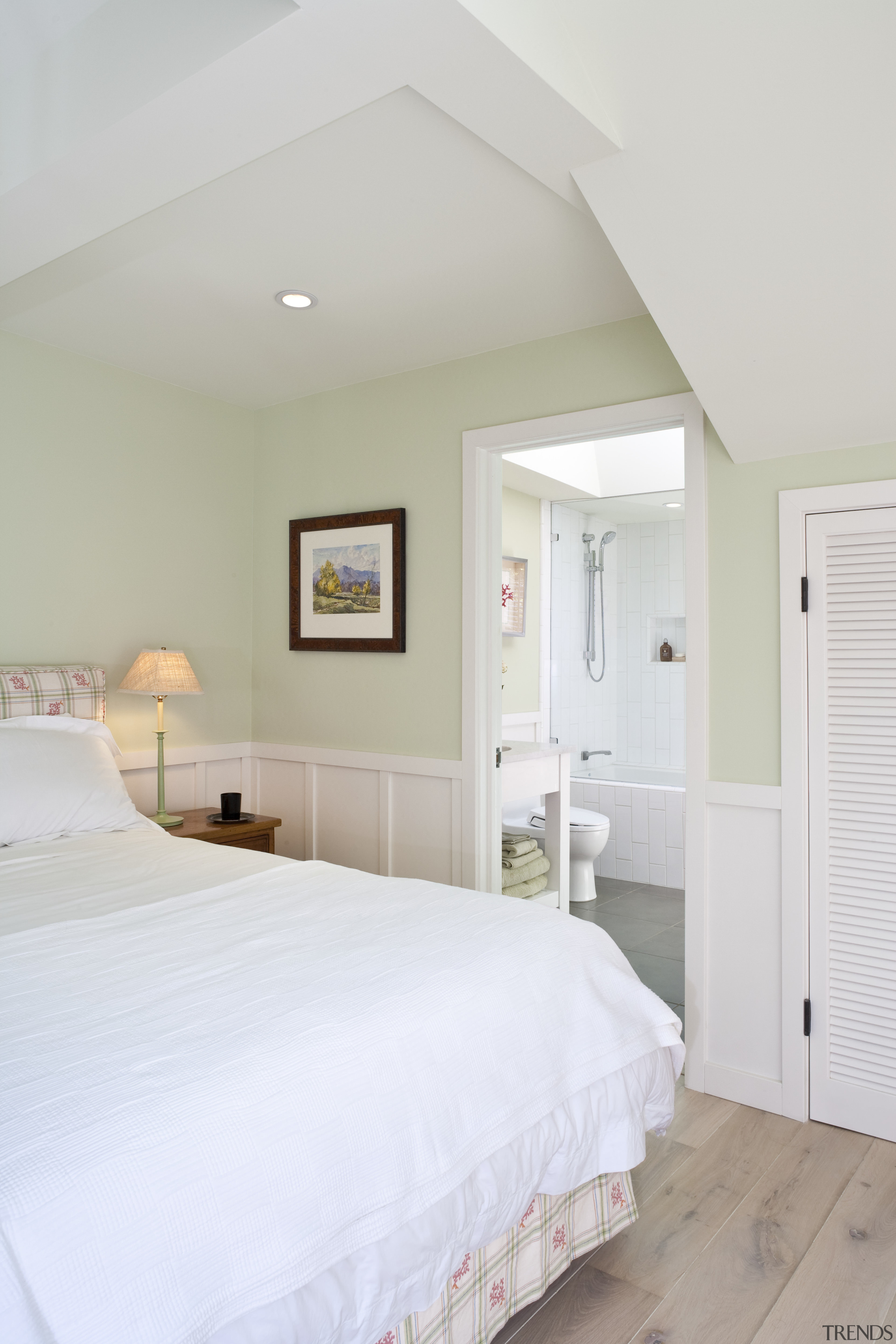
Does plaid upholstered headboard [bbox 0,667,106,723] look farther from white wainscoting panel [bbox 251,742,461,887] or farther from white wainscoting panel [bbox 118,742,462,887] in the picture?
white wainscoting panel [bbox 251,742,461,887]

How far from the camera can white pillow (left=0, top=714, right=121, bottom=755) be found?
2.97 metres

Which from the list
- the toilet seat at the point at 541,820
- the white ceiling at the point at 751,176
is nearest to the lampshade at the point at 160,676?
the toilet seat at the point at 541,820

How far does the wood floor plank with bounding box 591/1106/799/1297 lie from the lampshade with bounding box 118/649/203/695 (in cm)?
234

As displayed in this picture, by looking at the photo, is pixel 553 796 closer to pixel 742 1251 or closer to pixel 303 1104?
pixel 742 1251

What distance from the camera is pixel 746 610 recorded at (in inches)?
109

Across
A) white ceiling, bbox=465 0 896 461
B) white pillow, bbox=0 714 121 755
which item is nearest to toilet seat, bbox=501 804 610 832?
white pillow, bbox=0 714 121 755

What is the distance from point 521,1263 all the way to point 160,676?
2370 millimetres

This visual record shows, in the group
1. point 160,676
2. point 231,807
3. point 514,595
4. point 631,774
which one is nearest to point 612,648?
point 631,774

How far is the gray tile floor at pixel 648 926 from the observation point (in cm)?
373

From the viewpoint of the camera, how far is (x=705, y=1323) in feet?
5.84

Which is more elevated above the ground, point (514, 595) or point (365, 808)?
point (514, 595)

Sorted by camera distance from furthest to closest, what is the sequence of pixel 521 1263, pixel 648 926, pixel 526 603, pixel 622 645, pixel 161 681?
pixel 622 645, pixel 526 603, pixel 648 926, pixel 161 681, pixel 521 1263

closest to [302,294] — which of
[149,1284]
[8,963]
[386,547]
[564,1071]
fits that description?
[386,547]

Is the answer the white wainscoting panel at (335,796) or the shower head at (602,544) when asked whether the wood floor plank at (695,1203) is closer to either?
the white wainscoting panel at (335,796)
